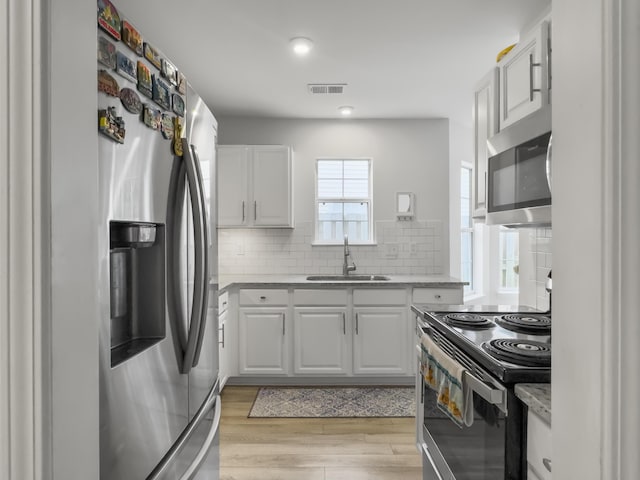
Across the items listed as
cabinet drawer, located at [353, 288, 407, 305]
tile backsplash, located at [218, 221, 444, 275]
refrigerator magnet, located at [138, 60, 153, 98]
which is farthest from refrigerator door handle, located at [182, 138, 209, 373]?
tile backsplash, located at [218, 221, 444, 275]

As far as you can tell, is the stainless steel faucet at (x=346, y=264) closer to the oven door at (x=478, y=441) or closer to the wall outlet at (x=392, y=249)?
the wall outlet at (x=392, y=249)

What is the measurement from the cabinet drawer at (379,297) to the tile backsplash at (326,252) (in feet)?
2.30

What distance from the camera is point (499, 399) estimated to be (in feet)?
3.91

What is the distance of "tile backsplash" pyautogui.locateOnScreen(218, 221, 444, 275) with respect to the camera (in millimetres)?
4367

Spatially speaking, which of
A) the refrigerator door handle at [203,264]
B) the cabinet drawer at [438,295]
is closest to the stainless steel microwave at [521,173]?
the refrigerator door handle at [203,264]

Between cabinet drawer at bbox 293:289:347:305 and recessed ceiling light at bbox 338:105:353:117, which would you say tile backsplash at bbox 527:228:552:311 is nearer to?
cabinet drawer at bbox 293:289:347:305

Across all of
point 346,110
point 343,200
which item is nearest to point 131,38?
point 346,110

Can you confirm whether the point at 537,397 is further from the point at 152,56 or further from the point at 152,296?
the point at 152,56

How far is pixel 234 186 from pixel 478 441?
324 centimetres

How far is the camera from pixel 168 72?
1179 millimetres

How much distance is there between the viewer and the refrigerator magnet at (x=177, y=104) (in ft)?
3.99

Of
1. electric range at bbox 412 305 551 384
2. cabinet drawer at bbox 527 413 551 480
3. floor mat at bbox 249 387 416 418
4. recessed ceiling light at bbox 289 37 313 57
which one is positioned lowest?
floor mat at bbox 249 387 416 418

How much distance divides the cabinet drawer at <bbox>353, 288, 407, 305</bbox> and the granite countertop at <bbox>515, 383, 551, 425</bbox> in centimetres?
250
